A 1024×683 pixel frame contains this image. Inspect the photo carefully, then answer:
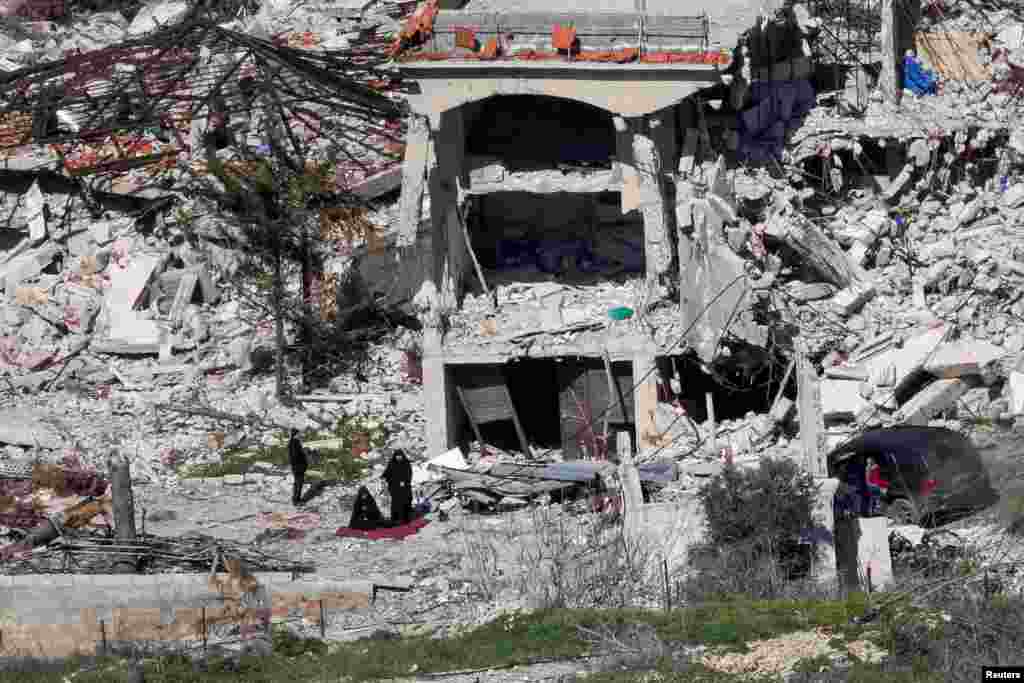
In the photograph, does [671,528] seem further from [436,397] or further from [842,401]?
[436,397]

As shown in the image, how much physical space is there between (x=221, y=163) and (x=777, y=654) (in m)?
13.9

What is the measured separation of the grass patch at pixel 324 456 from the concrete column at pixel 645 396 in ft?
10.2

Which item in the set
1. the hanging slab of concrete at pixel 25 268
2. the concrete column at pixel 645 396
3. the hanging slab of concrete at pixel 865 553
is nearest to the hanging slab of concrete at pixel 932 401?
the concrete column at pixel 645 396

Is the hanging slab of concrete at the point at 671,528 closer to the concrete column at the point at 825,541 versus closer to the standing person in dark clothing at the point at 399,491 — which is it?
the concrete column at the point at 825,541

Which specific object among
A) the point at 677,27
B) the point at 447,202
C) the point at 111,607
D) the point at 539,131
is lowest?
the point at 111,607

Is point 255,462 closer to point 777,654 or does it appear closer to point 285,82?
point 285,82

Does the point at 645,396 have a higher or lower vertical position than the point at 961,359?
lower

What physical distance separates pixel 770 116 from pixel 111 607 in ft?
36.8

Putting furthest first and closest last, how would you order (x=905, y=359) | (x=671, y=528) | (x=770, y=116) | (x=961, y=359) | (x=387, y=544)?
(x=770, y=116), (x=905, y=359), (x=961, y=359), (x=387, y=544), (x=671, y=528)

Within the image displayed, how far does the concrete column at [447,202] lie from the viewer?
101ft

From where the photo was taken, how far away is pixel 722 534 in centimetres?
2559

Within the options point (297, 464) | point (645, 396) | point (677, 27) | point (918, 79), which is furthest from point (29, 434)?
point (918, 79)

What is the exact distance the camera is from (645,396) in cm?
3053

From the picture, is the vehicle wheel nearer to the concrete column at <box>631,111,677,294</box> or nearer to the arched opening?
the concrete column at <box>631,111,677,294</box>
